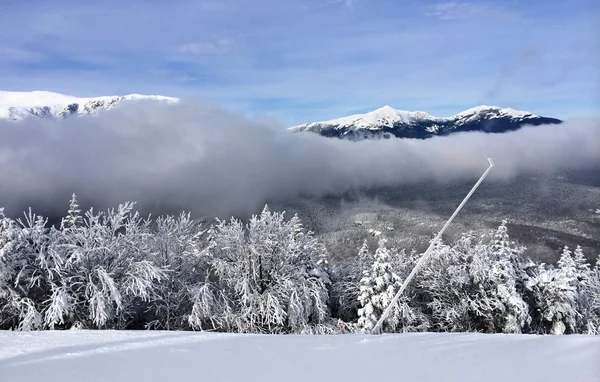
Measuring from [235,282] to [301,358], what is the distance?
19443mm

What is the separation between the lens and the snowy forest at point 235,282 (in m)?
21.5

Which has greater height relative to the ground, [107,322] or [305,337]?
[305,337]

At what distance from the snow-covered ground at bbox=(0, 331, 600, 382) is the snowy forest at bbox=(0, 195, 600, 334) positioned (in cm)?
620

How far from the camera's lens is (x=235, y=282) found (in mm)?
26422

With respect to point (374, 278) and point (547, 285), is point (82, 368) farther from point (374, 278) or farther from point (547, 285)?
point (547, 285)

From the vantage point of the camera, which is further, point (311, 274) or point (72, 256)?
point (311, 274)

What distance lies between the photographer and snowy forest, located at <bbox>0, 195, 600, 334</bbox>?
70.5ft

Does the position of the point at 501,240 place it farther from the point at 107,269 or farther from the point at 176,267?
the point at 107,269

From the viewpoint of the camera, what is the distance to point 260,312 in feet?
83.3

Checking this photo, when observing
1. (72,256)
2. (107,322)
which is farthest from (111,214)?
(107,322)

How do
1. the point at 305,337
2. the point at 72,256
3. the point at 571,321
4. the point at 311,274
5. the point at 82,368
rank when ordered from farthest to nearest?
the point at 571,321 → the point at 311,274 → the point at 72,256 → the point at 305,337 → the point at 82,368

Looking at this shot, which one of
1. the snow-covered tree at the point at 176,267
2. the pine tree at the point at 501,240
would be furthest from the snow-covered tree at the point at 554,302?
the snow-covered tree at the point at 176,267

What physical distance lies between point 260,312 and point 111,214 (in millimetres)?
9649

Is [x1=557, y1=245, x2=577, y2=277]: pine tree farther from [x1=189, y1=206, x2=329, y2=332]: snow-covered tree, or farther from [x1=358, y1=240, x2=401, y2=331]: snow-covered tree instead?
[x1=189, y1=206, x2=329, y2=332]: snow-covered tree
